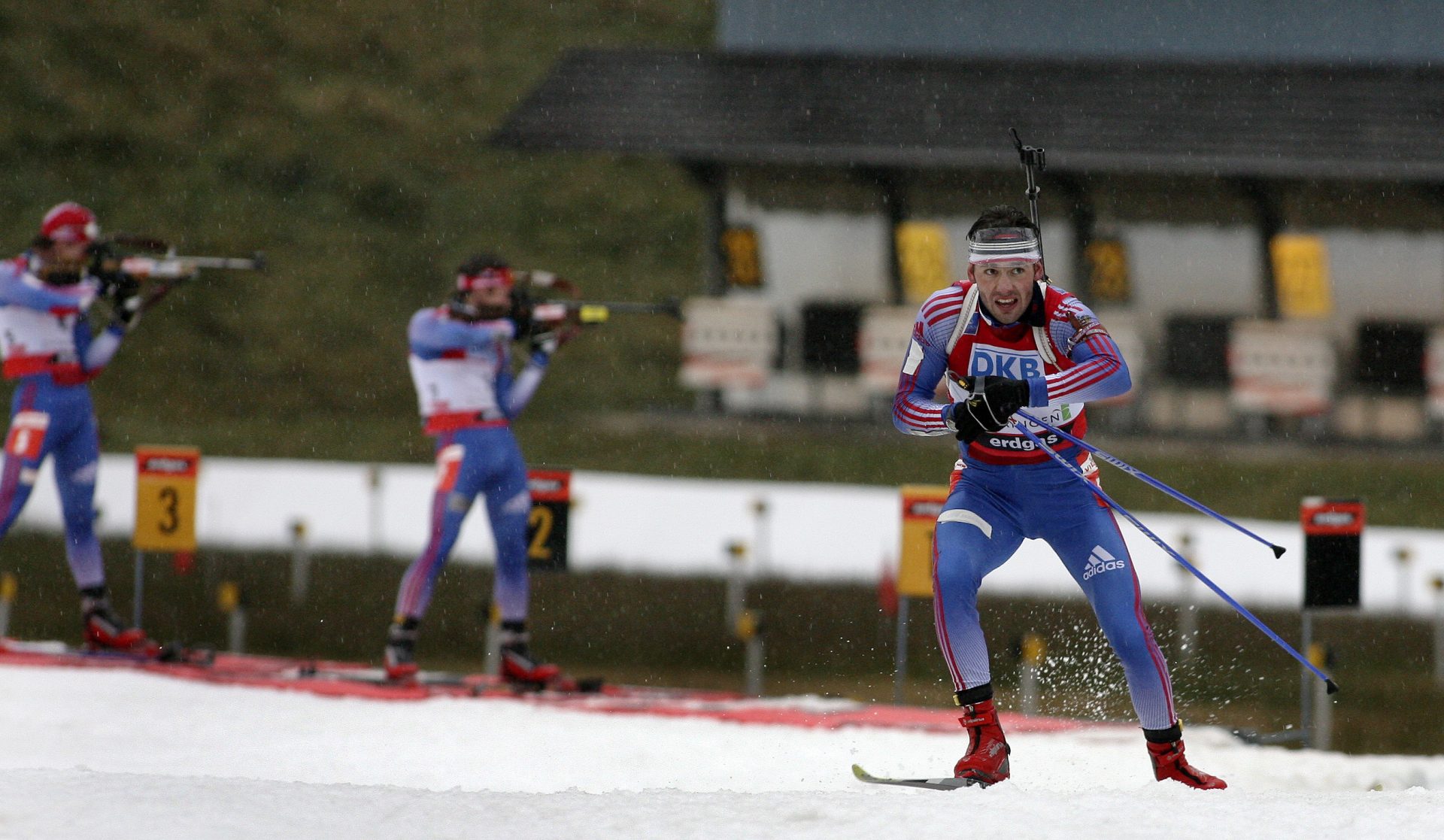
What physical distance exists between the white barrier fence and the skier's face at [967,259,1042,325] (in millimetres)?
7159

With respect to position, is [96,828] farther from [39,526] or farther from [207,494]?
[207,494]

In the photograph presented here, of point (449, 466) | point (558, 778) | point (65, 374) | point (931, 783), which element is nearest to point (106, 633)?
point (65, 374)

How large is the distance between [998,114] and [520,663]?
13353 millimetres

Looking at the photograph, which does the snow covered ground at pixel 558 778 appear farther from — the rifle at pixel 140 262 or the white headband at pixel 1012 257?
the rifle at pixel 140 262

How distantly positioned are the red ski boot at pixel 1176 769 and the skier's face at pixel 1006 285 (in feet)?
5.24

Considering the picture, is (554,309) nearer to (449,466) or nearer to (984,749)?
(449,466)

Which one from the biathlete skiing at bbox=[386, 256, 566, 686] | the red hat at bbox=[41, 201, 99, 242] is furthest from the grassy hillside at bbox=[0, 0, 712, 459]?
the biathlete skiing at bbox=[386, 256, 566, 686]

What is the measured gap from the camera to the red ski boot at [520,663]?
390 inches

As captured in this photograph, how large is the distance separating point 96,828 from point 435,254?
3720cm

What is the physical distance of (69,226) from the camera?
414 inches

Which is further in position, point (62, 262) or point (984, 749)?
point (62, 262)

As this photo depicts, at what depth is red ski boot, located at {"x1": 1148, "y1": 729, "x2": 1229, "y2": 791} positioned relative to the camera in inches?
252

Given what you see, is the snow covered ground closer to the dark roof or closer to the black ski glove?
the black ski glove

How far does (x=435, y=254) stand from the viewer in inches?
1647
